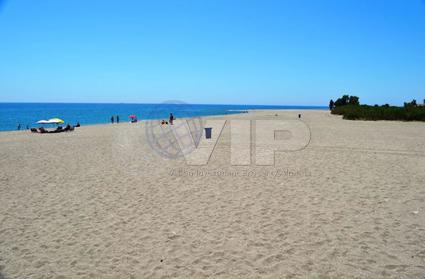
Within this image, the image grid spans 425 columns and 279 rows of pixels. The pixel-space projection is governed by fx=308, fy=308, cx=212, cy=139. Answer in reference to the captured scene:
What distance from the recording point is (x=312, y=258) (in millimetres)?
4734

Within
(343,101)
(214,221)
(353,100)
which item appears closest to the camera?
(214,221)

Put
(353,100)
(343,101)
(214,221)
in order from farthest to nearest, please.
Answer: (343,101)
(353,100)
(214,221)

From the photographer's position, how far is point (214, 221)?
6270mm

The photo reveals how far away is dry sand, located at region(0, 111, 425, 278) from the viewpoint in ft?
15.0

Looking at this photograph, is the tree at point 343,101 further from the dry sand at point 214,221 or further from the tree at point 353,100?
the dry sand at point 214,221

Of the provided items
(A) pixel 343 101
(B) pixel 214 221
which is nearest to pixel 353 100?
(A) pixel 343 101

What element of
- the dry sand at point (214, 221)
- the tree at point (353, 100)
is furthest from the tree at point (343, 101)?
the dry sand at point (214, 221)

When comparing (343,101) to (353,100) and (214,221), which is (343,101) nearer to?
(353,100)

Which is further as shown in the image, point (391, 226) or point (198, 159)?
point (198, 159)

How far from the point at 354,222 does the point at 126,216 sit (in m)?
4.69

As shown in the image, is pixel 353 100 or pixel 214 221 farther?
pixel 353 100

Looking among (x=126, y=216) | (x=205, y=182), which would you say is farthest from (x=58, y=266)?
(x=205, y=182)

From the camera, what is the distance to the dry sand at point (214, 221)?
4.57 meters

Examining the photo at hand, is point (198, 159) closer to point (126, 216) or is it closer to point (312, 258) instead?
point (126, 216)
